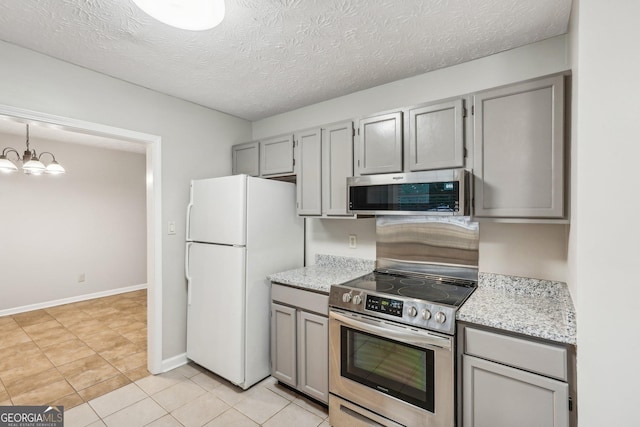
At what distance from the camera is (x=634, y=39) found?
3.87 ft

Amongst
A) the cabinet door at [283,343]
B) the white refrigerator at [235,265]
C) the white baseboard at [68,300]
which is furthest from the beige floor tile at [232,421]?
the white baseboard at [68,300]

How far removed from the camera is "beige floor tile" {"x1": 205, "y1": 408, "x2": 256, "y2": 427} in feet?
6.73

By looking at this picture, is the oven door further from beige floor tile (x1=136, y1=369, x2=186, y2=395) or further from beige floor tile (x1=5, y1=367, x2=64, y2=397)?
beige floor tile (x1=5, y1=367, x2=64, y2=397)

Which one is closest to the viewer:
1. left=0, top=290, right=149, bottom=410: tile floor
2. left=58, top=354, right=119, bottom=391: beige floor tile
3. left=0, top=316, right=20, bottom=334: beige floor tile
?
left=0, top=290, right=149, bottom=410: tile floor

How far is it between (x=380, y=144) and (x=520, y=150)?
2.88 ft

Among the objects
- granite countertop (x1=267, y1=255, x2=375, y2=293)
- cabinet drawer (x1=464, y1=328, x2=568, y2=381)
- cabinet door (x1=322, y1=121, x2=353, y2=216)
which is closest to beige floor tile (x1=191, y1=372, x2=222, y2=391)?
granite countertop (x1=267, y1=255, x2=375, y2=293)

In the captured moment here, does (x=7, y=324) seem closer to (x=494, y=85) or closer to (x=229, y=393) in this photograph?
(x=229, y=393)

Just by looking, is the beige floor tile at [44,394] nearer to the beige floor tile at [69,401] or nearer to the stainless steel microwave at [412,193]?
the beige floor tile at [69,401]

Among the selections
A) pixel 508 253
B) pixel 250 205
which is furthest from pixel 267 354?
pixel 508 253

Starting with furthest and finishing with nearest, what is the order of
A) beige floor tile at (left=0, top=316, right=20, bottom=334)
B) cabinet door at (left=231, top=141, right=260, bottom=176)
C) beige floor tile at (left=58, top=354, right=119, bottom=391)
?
1. beige floor tile at (left=0, top=316, right=20, bottom=334)
2. cabinet door at (left=231, top=141, right=260, bottom=176)
3. beige floor tile at (left=58, top=354, right=119, bottom=391)

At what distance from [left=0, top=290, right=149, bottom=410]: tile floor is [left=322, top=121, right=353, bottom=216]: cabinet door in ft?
7.34

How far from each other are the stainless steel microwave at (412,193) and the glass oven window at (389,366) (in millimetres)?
819

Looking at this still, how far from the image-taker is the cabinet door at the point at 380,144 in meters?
2.17

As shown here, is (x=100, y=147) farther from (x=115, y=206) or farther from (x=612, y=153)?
(x=612, y=153)
